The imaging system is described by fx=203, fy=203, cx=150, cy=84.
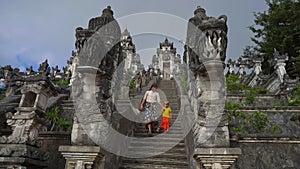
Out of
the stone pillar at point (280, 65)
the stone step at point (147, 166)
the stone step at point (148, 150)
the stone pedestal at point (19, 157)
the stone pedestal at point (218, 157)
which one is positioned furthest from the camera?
the stone pillar at point (280, 65)

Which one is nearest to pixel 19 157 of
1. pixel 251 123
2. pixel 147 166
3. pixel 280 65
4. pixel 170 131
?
pixel 147 166

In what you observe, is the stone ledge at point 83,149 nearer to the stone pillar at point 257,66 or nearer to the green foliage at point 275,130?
the green foliage at point 275,130

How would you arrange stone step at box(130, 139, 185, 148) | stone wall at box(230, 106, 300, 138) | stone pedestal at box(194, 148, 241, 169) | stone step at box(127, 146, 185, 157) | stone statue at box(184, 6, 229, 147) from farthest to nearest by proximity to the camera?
stone wall at box(230, 106, 300, 138)
stone step at box(130, 139, 185, 148)
stone step at box(127, 146, 185, 157)
stone statue at box(184, 6, 229, 147)
stone pedestal at box(194, 148, 241, 169)

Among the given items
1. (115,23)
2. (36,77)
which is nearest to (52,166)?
(36,77)

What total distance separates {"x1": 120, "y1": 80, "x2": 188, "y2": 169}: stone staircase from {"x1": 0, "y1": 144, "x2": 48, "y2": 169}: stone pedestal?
1.89m

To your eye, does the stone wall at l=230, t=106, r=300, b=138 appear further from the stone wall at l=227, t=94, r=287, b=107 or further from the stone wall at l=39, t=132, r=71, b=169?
the stone wall at l=39, t=132, r=71, b=169

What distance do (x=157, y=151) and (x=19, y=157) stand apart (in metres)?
3.16

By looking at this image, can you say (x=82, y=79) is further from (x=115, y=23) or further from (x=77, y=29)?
(x=115, y=23)

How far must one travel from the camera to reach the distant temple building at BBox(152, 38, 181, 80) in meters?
31.5

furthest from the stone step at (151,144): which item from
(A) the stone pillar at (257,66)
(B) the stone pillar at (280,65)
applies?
(A) the stone pillar at (257,66)

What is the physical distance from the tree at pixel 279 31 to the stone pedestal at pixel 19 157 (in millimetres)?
18562

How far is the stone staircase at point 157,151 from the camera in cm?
503

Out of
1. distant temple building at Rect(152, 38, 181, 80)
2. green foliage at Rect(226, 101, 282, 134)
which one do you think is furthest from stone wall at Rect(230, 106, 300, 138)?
distant temple building at Rect(152, 38, 181, 80)

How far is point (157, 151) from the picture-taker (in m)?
5.46
